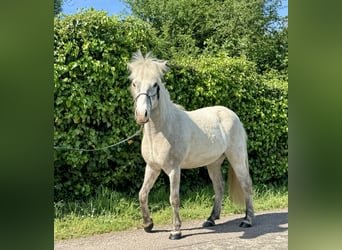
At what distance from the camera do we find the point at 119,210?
13.3 feet

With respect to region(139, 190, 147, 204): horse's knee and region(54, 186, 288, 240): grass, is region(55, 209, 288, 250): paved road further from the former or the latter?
region(139, 190, 147, 204): horse's knee

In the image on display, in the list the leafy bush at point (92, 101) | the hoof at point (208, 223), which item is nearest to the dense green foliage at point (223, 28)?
the leafy bush at point (92, 101)

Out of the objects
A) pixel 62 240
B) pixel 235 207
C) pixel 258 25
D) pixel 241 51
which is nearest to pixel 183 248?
pixel 62 240

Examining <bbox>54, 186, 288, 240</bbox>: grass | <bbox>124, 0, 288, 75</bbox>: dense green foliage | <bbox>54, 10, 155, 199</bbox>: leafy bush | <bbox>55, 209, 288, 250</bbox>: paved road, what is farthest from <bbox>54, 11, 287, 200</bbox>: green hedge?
<bbox>124, 0, 288, 75</bbox>: dense green foliage

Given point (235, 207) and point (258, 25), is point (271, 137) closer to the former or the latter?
point (235, 207)

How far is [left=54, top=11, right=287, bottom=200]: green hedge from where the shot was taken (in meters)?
3.83

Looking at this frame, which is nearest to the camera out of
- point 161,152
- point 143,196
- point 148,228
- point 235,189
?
point 161,152

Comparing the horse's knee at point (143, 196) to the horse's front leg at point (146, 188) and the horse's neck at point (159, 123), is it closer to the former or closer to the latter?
the horse's front leg at point (146, 188)

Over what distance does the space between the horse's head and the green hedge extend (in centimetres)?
96

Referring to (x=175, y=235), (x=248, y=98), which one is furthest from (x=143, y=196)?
(x=248, y=98)

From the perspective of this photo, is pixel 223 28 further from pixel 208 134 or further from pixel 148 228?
pixel 148 228

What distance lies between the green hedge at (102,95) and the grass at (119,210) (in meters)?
0.15

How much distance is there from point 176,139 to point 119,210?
1273 millimetres

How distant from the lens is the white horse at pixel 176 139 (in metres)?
3.03
